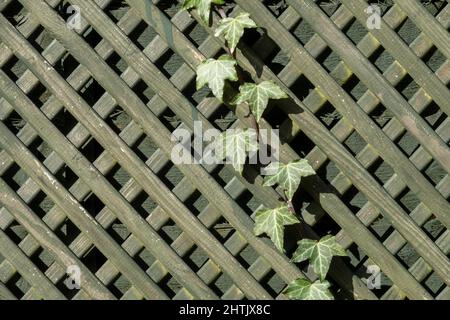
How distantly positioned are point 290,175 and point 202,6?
0.49 metres

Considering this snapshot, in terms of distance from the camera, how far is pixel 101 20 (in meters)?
1.71

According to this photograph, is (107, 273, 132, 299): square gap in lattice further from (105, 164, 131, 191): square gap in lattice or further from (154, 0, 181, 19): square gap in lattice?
(154, 0, 181, 19): square gap in lattice

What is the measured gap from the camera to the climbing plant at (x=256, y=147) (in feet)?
5.41

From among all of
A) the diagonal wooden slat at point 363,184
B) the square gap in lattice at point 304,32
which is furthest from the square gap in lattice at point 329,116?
the square gap in lattice at point 304,32

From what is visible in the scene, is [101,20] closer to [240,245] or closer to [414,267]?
[240,245]

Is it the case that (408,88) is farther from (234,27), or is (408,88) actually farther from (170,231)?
(170,231)

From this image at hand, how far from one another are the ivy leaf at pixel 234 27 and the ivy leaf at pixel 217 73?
0.04 meters

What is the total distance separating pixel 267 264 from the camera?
1768 mm

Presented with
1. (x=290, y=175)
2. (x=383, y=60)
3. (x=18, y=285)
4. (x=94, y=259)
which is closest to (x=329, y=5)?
(x=383, y=60)

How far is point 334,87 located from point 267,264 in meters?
0.51

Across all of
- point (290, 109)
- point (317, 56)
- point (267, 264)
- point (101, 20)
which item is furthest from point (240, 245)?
point (101, 20)

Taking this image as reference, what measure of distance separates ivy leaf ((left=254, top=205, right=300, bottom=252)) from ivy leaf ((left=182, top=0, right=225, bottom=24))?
1.70ft
